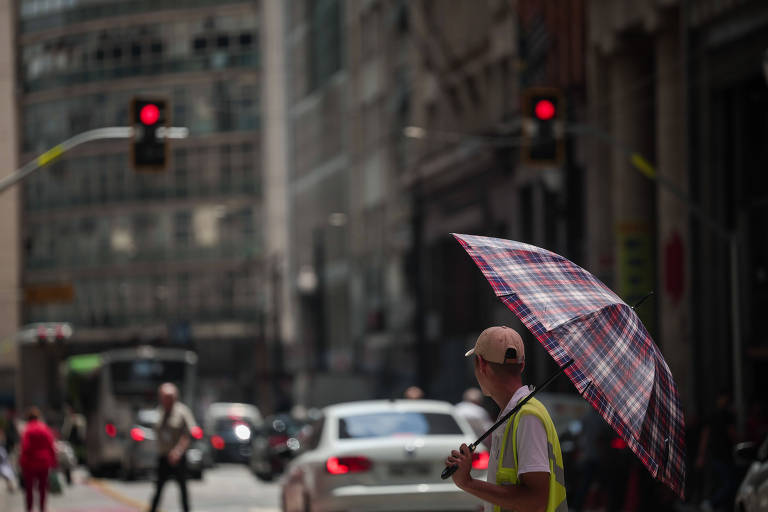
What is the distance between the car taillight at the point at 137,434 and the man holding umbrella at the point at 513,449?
3426 cm

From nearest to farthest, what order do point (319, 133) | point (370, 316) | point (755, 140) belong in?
1. point (755, 140)
2. point (370, 316)
3. point (319, 133)

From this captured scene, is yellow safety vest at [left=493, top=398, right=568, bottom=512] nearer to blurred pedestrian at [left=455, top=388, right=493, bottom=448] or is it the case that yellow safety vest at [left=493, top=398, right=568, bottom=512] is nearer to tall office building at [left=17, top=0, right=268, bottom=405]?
blurred pedestrian at [left=455, top=388, right=493, bottom=448]

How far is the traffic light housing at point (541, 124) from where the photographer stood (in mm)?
25672

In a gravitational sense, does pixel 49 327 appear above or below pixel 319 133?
below

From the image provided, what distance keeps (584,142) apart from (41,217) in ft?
192

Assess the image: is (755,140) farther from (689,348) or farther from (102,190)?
(102,190)

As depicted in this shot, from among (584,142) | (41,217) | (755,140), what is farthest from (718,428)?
(41,217)

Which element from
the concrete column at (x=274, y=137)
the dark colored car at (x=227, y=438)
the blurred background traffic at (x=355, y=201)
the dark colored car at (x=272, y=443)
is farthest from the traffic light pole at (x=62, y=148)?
the concrete column at (x=274, y=137)

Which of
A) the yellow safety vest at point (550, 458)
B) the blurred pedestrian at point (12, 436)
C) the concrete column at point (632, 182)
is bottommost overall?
the blurred pedestrian at point (12, 436)

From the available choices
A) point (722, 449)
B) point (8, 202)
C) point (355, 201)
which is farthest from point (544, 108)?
point (8, 202)

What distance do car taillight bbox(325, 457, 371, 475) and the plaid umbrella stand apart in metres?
9.18

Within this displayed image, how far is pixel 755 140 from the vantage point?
32.7 metres

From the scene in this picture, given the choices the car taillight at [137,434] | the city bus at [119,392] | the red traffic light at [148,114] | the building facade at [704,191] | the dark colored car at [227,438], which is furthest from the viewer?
the dark colored car at [227,438]

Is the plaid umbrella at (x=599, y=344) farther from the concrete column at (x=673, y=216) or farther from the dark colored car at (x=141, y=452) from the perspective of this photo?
the dark colored car at (x=141, y=452)
